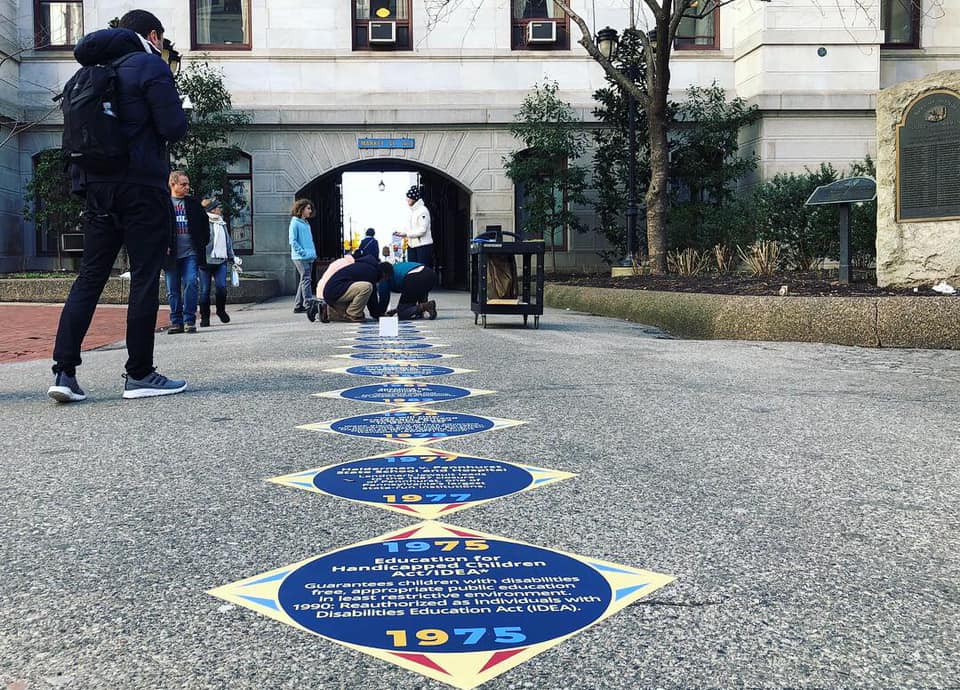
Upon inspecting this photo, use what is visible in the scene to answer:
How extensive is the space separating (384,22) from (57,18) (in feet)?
26.8

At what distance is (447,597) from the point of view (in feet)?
7.91

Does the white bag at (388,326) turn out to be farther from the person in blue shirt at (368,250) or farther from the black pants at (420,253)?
the black pants at (420,253)

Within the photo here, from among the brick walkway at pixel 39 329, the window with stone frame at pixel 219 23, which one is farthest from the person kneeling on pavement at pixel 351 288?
the window with stone frame at pixel 219 23

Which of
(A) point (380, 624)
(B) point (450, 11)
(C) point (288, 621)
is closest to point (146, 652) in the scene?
(C) point (288, 621)

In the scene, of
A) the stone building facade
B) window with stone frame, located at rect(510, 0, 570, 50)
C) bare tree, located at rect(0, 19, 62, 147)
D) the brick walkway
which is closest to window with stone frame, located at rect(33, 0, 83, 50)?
the stone building facade

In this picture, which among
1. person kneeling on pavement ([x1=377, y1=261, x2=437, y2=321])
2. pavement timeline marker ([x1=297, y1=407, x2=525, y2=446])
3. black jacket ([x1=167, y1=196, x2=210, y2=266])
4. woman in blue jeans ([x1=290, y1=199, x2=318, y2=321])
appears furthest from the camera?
woman in blue jeans ([x1=290, y1=199, x2=318, y2=321])

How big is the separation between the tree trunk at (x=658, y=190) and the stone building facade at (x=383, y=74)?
29.3 ft

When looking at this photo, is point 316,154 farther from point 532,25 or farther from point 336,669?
point 336,669

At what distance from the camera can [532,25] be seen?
2475cm

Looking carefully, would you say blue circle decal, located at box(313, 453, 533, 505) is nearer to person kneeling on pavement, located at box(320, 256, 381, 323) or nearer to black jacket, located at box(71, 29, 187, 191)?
black jacket, located at box(71, 29, 187, 191)

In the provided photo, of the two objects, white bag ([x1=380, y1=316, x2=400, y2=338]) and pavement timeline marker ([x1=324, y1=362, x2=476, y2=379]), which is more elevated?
white bag ([x1=380, y1=316, x2=400, y2=338])

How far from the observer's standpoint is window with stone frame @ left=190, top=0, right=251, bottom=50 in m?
24.9

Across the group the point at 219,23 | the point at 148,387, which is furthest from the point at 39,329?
the point at 219,23

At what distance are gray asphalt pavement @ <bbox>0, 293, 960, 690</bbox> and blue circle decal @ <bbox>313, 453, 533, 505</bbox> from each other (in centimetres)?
13
